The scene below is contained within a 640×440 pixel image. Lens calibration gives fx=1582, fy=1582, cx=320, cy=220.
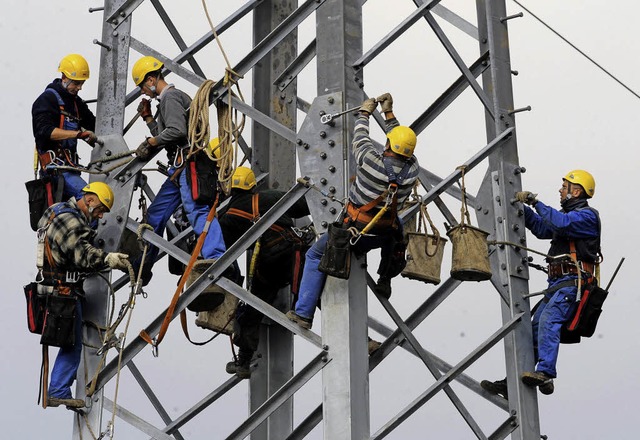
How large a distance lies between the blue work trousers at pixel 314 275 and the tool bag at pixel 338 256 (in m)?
0.20

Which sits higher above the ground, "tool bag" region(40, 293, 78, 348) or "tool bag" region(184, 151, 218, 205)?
"tool bag" region(184, 151, 218, 205)

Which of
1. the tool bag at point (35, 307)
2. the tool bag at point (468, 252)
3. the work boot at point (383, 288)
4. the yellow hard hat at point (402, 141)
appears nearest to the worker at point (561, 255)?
the tool bag at point (468, 252)

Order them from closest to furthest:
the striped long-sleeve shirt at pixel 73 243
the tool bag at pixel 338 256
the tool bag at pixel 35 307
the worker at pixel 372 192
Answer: the tool bag at pixel 338 256 → the worker at pixel 372 192 → the striped long-sleeve shirt at pixel 73 243 → the tool bag at pixel 35 307

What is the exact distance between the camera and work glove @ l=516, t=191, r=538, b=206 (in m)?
14.8

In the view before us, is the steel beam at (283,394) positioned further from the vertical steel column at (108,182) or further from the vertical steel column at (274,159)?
the vertical steel column at (274,159)

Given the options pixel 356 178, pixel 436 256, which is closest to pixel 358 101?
pixel 356 178

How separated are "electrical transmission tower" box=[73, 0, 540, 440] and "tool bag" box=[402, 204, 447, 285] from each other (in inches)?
18.6

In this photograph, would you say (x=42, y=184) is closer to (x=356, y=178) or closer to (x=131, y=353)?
(x=131, y=353)

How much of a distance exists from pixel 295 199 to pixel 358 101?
1.00 m

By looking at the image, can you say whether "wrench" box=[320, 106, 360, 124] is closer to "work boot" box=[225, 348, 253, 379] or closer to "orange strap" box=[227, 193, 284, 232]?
"orange strap" box=[227, 193, 284, 232]

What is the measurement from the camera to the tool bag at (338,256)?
12930mm

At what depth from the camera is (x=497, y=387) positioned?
1498 cm

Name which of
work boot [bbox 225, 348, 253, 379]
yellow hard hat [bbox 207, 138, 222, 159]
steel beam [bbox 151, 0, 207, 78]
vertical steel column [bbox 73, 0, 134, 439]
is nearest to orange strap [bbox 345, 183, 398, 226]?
yellow hard hat [bbox 207, 138, 222, 159]

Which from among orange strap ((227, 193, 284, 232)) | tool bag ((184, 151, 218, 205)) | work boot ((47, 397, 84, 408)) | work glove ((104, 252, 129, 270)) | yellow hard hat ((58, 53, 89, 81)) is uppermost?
yellow hard hat ((58, 53, 89, 81))
